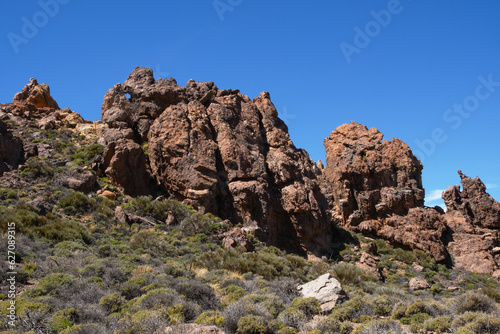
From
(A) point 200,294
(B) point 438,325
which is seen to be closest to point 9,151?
(A) point 200,294

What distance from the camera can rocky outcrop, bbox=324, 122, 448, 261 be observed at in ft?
110

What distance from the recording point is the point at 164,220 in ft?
82.1

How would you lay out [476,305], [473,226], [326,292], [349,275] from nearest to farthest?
[476,305], [326,292], [349,275], [473,226]

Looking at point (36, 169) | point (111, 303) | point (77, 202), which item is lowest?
point (111, 303)

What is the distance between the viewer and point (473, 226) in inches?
1419

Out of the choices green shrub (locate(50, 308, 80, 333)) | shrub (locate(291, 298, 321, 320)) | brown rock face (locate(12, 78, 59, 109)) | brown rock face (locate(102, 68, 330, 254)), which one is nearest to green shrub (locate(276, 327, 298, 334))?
shrub (locate(291, 298, 321, 320))

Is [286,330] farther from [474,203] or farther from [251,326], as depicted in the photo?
[474,203]

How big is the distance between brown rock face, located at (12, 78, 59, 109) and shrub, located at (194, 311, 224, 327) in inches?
1453

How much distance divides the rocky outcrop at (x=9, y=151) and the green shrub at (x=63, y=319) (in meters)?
19.3

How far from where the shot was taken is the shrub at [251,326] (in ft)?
29.0

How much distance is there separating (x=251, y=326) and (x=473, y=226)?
1362 inches

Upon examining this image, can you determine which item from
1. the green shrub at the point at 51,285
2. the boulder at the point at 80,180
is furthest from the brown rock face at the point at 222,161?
the green shrub at the point at 51,285

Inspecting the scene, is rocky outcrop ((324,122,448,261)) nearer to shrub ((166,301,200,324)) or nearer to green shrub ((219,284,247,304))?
green shrub ((219,284,247,304))

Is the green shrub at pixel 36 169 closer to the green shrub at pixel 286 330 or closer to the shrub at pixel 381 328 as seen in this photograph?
the green shrub at pixel 286 330
